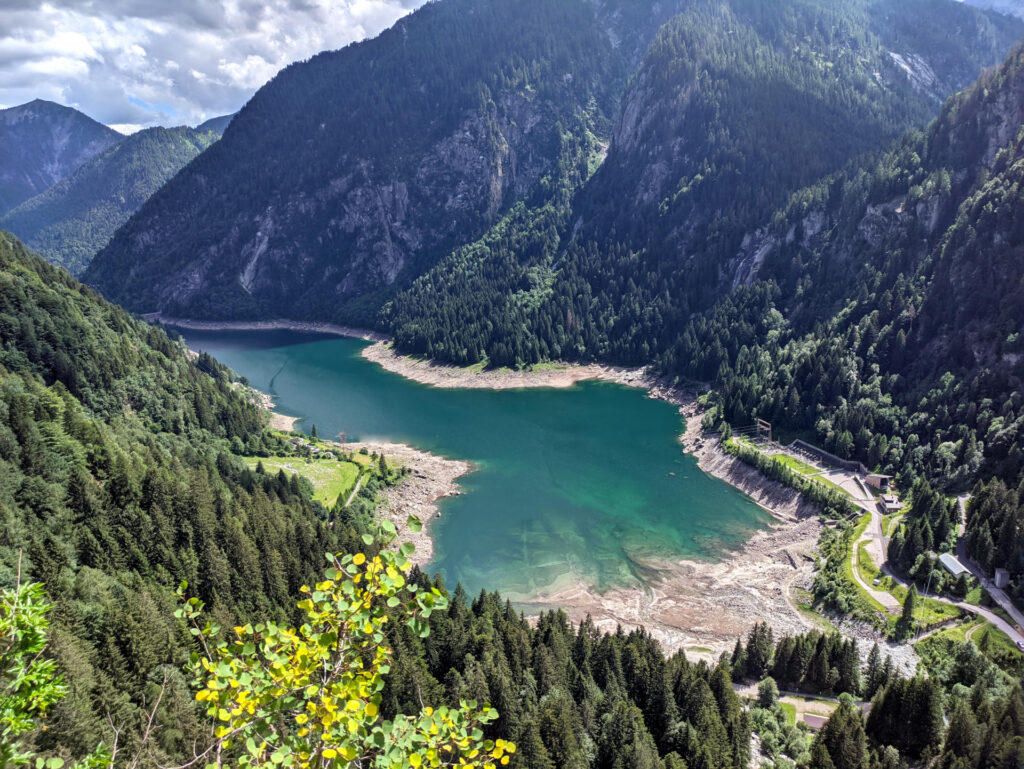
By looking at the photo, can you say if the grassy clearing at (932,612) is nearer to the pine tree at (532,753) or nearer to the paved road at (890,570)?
the paved road at (890,570)

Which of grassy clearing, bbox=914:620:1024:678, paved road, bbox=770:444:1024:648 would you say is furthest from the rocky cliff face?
grassy clearing, bbox=914:620:1024:678

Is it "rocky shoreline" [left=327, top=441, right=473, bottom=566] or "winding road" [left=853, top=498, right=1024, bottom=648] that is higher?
"winding road" [left=853, top=498, right=1024, bottom=648]

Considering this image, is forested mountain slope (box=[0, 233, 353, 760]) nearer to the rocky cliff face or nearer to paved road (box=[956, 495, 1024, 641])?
paved road (box=[956, 495, 1024, 641])

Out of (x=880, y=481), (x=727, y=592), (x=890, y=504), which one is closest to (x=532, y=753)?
(x=727, y=592)

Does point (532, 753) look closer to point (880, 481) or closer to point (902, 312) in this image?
point (880, 481)

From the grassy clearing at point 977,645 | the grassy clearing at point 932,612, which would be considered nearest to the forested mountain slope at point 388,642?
the grassy clearing at point 977,645

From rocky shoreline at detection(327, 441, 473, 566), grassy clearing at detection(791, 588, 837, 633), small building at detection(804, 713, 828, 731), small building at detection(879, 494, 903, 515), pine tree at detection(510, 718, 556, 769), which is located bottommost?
rocky shoreline at detection(327, 441, 473, 566)
